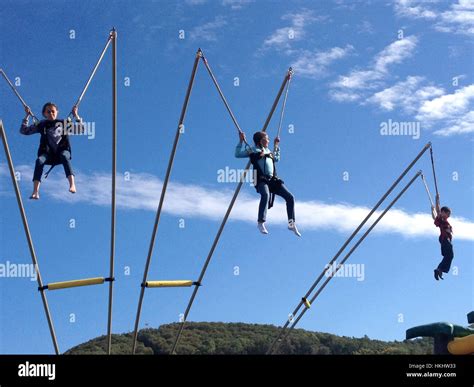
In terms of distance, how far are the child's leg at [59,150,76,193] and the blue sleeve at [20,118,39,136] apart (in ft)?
2.65

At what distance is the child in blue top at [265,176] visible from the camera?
15758 millimetres

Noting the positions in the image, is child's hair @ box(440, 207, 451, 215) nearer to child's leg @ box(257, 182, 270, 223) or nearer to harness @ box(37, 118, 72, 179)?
child's leg @ box(257, 182, 270, 223)

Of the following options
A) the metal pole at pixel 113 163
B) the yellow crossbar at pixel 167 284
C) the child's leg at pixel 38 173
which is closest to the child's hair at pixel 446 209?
the yellow crossbar at pixel 167 284

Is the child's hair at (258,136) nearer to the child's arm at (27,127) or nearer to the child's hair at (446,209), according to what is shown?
the child's arm at (27,127)

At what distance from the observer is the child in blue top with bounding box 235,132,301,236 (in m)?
15.8

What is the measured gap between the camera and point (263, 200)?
52.0 ft

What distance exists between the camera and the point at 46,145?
15148 mm

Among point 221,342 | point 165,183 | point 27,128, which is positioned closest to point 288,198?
point 165,183

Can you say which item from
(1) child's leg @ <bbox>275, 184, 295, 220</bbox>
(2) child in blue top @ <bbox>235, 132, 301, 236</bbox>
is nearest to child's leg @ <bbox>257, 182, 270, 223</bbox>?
(2) child in blue top @ <bbox>235, 132, 301, 236</bbox>

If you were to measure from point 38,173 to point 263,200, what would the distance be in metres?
5.09

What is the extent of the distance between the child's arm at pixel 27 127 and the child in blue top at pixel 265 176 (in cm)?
457
